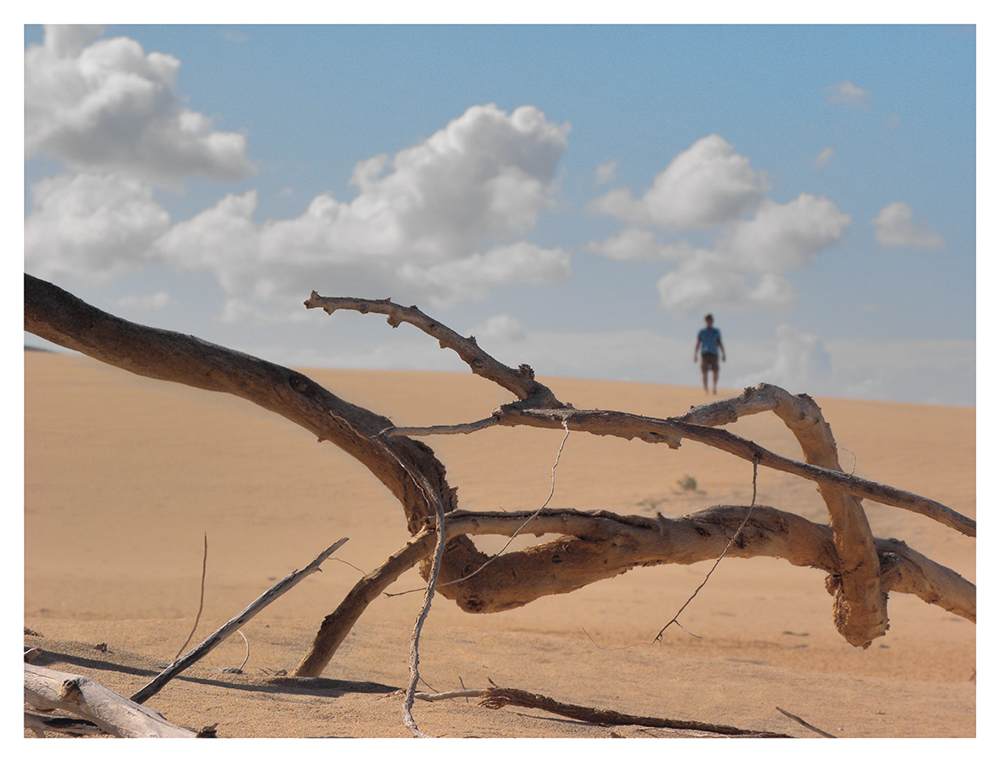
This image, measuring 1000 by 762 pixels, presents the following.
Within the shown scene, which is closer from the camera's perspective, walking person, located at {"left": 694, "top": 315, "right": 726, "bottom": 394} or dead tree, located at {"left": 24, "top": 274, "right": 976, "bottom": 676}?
dead tree, located at {"left": 24, "top": 274, "right": 976, "bottom": 676}

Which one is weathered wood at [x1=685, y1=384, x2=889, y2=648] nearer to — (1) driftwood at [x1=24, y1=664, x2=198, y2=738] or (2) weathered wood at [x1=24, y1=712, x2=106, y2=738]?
(1) driftwood at [x1=24, y1=664, x2=198, y2=738]

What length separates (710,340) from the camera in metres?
14.9

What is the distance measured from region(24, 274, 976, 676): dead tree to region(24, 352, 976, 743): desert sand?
0.99 feet

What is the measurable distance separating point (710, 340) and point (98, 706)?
45.4 feet

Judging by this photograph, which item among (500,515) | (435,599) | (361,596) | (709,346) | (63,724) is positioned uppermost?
(709,346)

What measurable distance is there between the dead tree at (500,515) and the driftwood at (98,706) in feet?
→ 4.00

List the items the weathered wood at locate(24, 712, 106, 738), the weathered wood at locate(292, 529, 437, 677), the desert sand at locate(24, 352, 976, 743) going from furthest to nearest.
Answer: the desert sand at locate(24, 352, 976, 743) → the weathered wood at locate(292, 529, 437, 677) → the weathered wood at locate(24, 712, 106, 738)

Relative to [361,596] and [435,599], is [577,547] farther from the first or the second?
[435,599]

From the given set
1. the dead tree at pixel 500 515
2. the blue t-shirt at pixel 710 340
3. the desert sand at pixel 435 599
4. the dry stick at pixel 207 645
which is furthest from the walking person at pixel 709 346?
the dry stick at pixel 207 645

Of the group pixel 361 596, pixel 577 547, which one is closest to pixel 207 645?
pixel 361 596

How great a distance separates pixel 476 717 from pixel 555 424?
1.18 metres

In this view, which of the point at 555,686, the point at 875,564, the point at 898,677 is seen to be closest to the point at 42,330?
the point at 555,686

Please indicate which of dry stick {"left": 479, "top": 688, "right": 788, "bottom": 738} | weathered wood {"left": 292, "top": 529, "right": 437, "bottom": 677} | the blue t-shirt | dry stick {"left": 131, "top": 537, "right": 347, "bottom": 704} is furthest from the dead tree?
the blue t-shirt

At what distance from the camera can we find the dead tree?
127 inches
